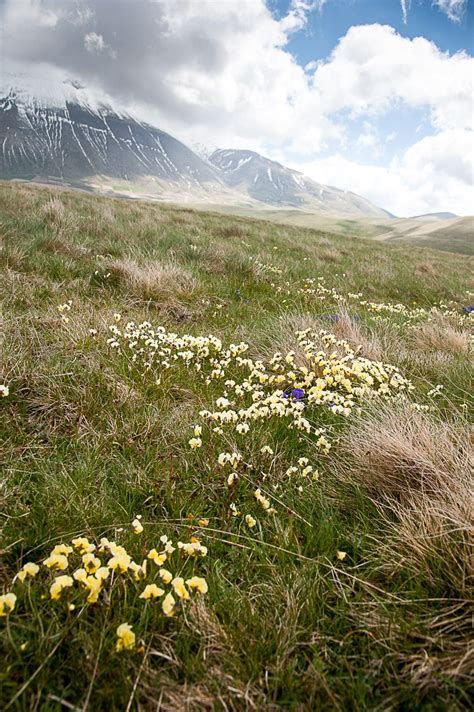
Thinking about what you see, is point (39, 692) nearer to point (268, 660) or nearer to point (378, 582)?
point (268, 660)

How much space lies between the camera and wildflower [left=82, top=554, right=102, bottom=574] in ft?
5.17

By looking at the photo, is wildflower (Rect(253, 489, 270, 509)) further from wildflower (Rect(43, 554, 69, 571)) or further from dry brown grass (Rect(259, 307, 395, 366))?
dry brown grass (Rect(259, 307, 395, 366))

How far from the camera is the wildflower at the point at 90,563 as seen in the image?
1575 millimetres

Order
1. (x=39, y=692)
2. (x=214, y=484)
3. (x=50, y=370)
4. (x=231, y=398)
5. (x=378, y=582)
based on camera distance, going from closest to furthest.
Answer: (x=39, y=692)
(x=378, y=582)
(x=214, y=484)
(x=50, y=370)
(x=231, y=398)

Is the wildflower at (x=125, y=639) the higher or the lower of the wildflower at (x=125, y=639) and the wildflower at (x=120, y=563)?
the lower

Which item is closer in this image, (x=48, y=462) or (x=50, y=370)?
(x=48, y=462)

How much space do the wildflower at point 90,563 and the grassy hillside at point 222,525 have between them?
0.6 inches

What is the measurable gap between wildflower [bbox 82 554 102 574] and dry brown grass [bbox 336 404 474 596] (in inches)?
54.3

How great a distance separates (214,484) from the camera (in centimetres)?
251

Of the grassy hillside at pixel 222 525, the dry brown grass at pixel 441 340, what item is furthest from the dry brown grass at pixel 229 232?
the grassy hillside at pixel 222 525

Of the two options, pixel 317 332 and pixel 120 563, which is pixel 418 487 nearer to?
pixel 120 563

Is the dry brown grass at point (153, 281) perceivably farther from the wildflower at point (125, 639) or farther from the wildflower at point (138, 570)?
the wildflower at point (125, 639)

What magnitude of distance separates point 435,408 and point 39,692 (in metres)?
3.45

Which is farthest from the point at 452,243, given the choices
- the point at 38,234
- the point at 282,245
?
the point at 38,234
